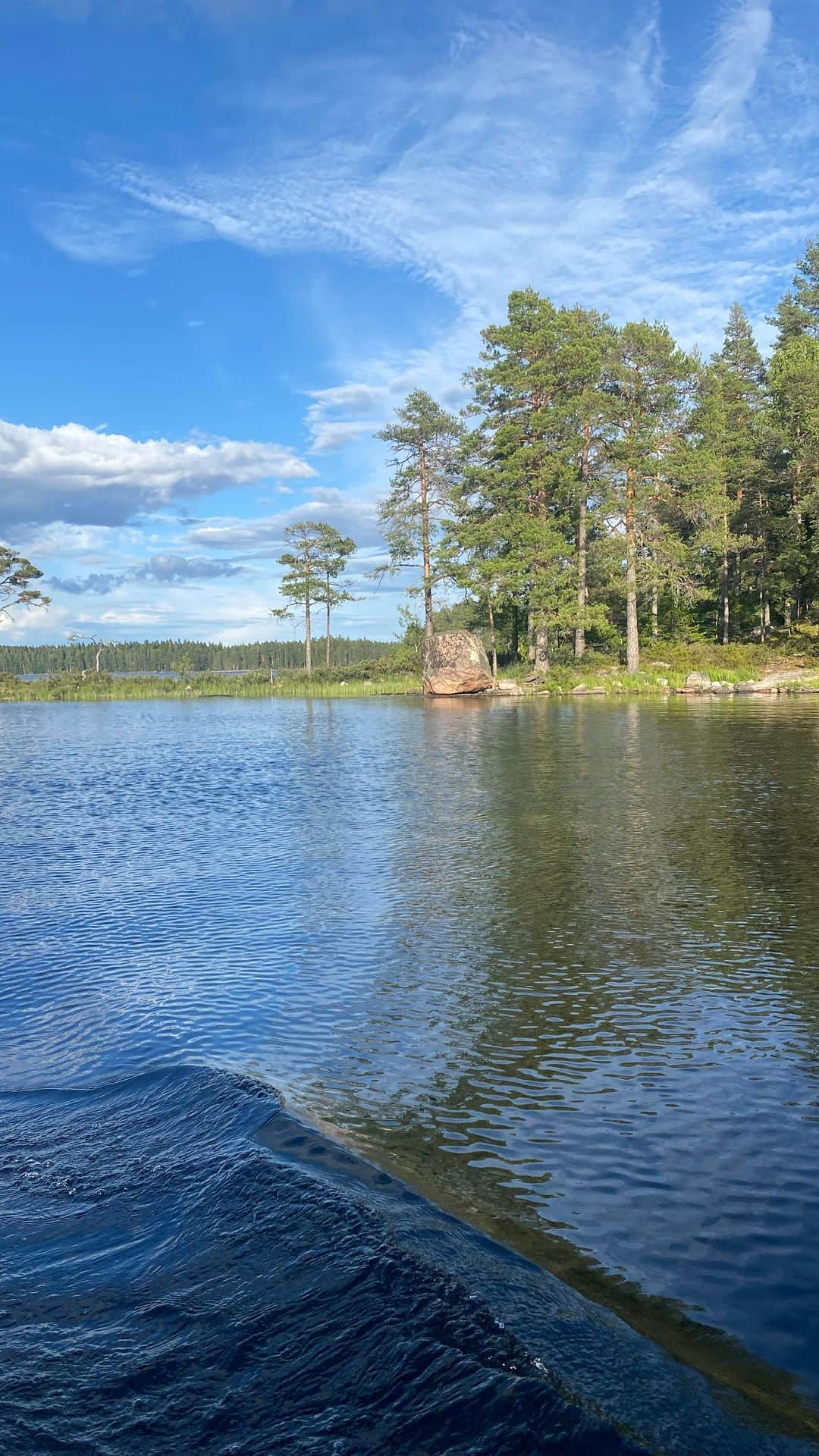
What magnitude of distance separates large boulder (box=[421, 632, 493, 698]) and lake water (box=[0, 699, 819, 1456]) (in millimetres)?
37083

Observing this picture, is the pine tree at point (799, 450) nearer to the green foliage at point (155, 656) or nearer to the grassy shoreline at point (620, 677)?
the grassy shoreline at point (620, 677)

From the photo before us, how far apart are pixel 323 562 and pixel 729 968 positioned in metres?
64.1

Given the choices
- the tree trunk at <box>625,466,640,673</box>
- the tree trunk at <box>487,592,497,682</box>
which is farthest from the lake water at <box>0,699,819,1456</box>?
the tree trunk at <box>487,592,497,682</box>

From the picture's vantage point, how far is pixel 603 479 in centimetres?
4844

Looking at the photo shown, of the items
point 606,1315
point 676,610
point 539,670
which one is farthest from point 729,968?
point 676,610

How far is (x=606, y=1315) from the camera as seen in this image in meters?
3.67

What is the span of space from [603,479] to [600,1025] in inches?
1778

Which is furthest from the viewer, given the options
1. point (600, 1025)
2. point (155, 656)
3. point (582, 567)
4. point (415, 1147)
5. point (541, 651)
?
point (155, 656)

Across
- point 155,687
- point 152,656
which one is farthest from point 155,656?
point 155,687

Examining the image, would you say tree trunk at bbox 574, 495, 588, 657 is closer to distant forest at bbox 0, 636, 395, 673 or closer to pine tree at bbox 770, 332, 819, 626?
pine tree at bbox 770, 332, 819, 626

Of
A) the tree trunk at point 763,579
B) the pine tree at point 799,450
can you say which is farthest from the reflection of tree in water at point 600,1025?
the tree trunk at point 763,579

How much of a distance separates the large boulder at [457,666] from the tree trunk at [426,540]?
401cm

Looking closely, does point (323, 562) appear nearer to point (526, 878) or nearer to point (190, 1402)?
point (526, 878)

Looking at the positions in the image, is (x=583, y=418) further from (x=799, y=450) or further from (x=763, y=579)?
(x=763, y=579)
